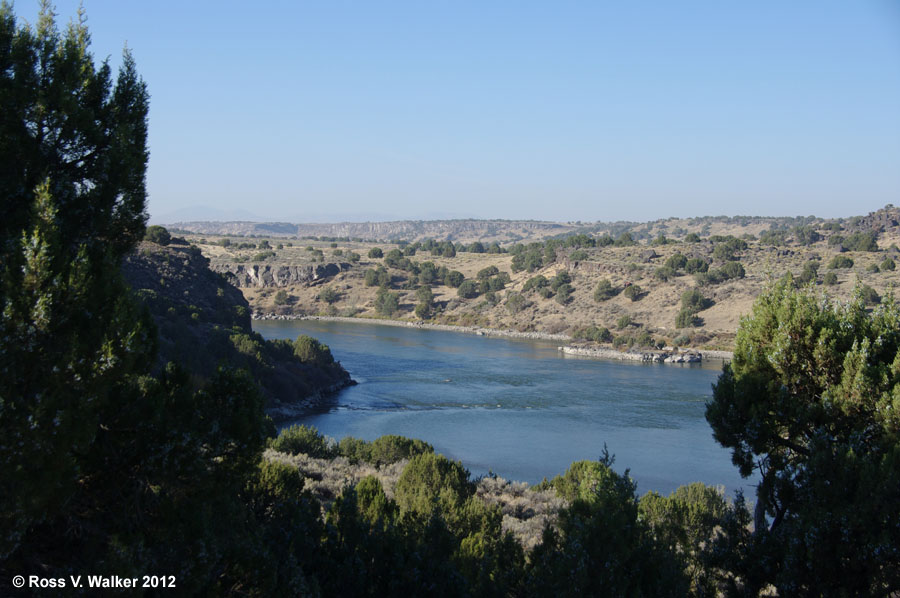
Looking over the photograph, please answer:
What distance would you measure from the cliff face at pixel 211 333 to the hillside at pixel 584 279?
25425mm

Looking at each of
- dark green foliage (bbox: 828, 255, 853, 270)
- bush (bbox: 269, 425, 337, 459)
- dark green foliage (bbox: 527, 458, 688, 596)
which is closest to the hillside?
dark green foliage (bbox: 828, 255, 853, 270)

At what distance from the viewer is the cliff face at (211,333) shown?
3194cm

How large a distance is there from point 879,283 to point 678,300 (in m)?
15.0

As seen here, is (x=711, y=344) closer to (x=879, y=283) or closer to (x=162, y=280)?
(x=879, y=283)

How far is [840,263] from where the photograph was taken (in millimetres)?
59344

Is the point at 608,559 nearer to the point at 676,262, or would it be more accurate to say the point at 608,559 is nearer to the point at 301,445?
the point at 301,445

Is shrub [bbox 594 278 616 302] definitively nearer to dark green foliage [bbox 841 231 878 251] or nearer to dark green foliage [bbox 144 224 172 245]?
dark green foliage [bbox 841 231 878 251]

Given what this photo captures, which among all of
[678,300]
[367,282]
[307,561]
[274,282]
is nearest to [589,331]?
[678,300]

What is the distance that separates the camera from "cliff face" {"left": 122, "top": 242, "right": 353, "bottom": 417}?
31938mm

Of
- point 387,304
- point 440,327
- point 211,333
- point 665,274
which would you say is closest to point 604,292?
point 665,274

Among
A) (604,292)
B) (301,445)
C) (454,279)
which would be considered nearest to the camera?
(301,445)

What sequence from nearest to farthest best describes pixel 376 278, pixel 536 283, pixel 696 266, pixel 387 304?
pixel 696 266
pixel 536 283
pixel 387 304
pixel 376 278

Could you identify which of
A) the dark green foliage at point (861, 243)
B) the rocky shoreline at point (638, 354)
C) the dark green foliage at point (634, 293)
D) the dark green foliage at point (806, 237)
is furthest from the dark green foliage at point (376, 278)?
the dark green foliage at point (806, 237)

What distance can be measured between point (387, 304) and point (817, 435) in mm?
64886
